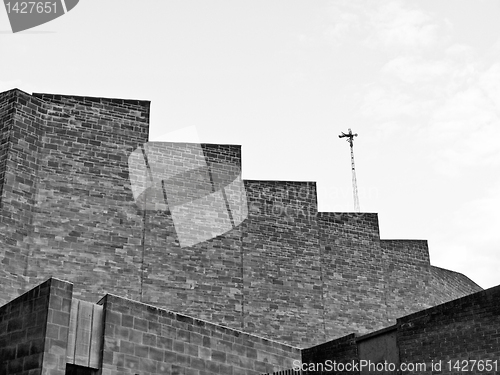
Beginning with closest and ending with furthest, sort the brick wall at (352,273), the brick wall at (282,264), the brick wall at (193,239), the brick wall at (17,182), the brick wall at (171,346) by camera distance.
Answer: the brick wall at (171,346)
the brick wall at (17,182)
the brick wall at (193,239)
the brick wall at (282,264)
the brick wall at (352,273)

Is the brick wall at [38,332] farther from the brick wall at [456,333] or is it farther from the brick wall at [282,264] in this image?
the brick wall at [282,264]

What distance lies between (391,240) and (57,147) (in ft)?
43.1

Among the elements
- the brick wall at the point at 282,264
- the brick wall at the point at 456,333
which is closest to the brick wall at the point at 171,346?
the brick wall at the point at 456,333

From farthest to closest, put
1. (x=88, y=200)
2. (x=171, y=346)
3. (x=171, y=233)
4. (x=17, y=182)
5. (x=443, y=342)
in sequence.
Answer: (x=171, y=233)
(x=88, y=200)
(x=17, y=182)
(x=171, y=346)
(x=443, y=342)

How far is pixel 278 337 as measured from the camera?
72.8 ft

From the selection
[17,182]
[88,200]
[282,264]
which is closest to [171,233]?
[88,200]

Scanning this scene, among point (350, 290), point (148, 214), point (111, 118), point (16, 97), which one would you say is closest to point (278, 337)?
point (350, 290)

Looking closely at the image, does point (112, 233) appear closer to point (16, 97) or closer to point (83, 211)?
point (83, 211)

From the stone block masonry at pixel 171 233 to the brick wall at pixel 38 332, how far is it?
17.6 ft

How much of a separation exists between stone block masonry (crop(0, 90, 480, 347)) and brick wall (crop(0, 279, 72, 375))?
5379 millimetres

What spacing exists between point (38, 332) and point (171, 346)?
2813mm

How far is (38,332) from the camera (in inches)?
478

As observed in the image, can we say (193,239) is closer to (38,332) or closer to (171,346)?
(171,346)

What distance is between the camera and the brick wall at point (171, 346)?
13188 millimetres
